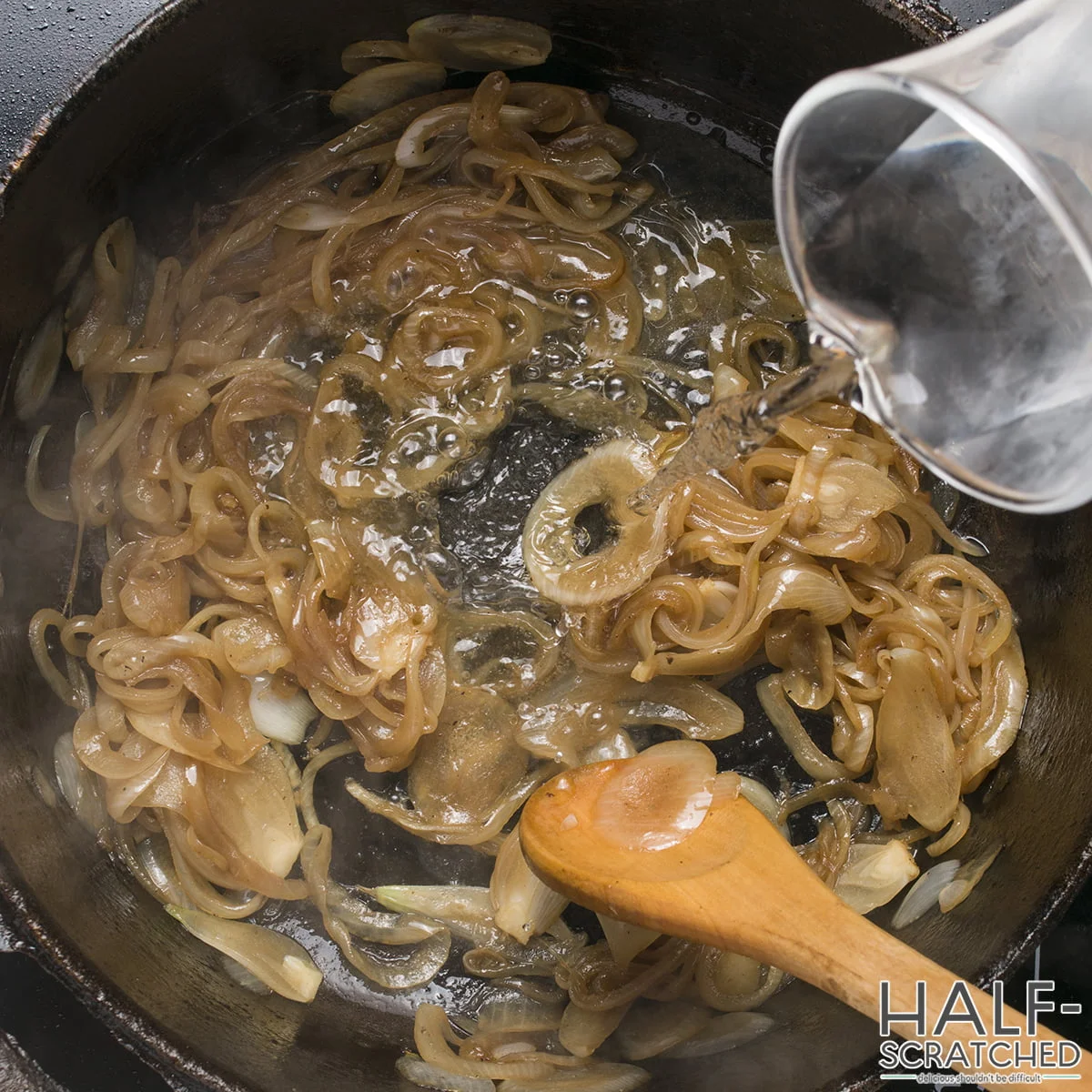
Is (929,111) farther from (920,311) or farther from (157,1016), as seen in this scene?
(157,1016)

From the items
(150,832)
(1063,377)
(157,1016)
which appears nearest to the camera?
(1063,377)

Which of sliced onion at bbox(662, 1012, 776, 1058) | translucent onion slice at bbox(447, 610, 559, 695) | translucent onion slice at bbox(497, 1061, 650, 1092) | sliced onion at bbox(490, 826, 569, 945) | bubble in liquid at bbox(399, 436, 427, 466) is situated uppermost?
bubble in liquid at bbox(399, 436, 427, 466)

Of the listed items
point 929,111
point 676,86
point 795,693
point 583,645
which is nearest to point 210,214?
point 676,86

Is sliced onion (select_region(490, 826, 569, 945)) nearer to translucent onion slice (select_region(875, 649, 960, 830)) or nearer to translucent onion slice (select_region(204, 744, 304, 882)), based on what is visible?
translucent onion slice (select_region(204, 744, 304, 882))

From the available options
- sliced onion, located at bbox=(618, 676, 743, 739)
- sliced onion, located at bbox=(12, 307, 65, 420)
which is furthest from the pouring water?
sliced onion, located at bbox=(12, 307, 65, 420)

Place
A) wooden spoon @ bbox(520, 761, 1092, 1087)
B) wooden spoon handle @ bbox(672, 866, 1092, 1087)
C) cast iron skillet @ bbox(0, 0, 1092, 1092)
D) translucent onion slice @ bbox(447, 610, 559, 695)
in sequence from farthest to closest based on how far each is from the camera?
translucent onion slice @ bbox(447, 610, 559, 695) < cast iron skillet @ bbox(0, 0, 1092, 1092) < wooden spoon @ bbox(520, 761, 1092, 1087) < wooden spoon handle @ bbox(672, 866, 1092, 1087)

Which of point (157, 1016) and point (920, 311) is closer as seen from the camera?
point (920, 311)
